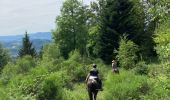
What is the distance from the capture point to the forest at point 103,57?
671 inches

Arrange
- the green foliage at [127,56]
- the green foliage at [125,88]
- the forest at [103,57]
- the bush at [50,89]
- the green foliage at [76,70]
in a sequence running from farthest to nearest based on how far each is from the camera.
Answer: the green foliage at [76,70], the green foliage at [127,56], the green foliage at [125,88], the bush at [50,89], the forest at [103,57]

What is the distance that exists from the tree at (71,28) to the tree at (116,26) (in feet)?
67.4

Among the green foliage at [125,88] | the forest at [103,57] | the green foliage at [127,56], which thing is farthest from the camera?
the green foliage at [127,56]

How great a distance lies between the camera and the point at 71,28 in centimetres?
7212

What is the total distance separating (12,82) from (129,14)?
31409 mm

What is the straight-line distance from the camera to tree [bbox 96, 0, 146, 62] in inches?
1909

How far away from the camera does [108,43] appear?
1907 inches

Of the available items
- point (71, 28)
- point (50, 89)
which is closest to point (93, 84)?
point (50, 89)

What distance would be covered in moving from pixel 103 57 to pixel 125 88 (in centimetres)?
2953

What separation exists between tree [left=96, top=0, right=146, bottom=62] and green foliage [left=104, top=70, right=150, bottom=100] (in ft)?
89.6

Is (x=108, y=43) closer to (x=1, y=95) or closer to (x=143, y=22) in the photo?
(x=143, y=22)

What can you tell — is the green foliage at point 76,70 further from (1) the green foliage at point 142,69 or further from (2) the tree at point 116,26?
(2) the tree at point 116,26

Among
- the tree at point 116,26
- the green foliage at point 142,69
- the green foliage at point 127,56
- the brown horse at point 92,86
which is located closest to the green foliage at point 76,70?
the green foliage at point 127,56

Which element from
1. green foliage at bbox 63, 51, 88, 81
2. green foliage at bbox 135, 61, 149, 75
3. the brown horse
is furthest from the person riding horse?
green foliage at bbox 63, 51, 88, 81
